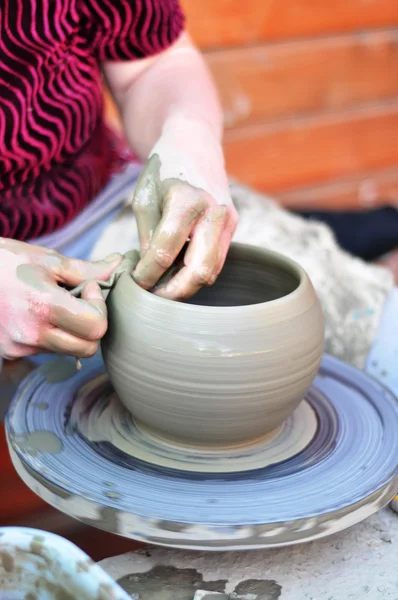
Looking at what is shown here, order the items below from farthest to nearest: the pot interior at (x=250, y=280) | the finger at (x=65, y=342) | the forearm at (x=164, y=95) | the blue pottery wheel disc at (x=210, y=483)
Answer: the forearm at (x=164, y=95), the pot interior at (x=250, y=280), the finger at (x=65, y=342), the blue pottery wheel disc at (x=210, y=483)

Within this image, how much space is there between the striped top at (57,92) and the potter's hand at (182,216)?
20cm

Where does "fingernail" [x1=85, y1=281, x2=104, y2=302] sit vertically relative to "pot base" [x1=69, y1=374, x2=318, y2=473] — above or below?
above

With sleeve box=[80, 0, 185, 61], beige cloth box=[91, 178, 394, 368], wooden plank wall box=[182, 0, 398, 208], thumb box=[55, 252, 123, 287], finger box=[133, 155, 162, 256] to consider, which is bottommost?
wooden plank wall box=[182, 0, 398, 208]

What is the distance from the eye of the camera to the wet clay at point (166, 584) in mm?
767

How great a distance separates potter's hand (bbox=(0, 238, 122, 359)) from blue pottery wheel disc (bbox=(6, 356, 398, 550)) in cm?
10

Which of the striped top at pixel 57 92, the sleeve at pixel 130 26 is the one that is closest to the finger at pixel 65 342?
the striped top at pixel 57 92

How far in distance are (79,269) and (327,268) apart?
514 mm

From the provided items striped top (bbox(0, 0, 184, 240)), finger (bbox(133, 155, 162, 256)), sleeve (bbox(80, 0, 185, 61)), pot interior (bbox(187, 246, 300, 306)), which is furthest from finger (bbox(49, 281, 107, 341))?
sleeve (bbox(80, 0, 185, 61))

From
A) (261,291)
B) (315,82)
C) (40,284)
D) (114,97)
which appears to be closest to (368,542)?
(261,291)

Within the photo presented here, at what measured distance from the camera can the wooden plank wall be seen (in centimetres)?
237

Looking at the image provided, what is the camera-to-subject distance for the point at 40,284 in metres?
0.85

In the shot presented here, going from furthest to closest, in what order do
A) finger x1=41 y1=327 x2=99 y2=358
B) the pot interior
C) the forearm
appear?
the forearm → the pot interior → finger x1=41 y1=327 x2=99 y2=358

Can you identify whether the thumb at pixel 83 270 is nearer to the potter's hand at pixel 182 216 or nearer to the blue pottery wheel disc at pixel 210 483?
the potter's hand at pixel 182 216

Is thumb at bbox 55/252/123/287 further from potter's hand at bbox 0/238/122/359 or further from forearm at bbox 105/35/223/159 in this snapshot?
forearm at bbox 105/35/223/159
